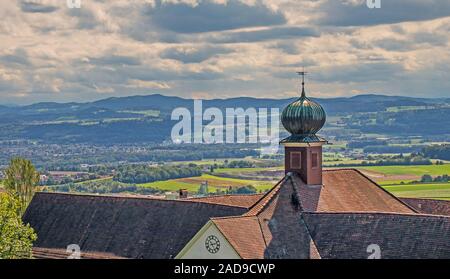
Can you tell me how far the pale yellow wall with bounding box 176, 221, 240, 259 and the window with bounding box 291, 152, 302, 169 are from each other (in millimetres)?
10951

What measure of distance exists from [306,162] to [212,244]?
36.4ft

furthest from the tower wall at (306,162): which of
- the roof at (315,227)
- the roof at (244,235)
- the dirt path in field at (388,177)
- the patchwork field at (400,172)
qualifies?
the dirt path in field at (388,177)

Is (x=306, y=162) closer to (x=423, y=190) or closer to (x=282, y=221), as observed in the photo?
(x=282, y=221)

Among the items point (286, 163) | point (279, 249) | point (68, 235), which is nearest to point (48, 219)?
point (68, 235)

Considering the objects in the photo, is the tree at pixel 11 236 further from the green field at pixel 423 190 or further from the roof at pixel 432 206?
the green field at pixel 423 190

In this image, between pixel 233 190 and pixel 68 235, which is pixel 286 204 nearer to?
pixel 68 235

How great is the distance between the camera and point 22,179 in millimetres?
71250

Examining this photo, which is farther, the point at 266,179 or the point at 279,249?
the point at 266,179

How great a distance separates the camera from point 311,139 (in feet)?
175

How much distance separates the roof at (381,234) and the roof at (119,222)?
5586 mm

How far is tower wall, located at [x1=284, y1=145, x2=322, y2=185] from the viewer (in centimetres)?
5262

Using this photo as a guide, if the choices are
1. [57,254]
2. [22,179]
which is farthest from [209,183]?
[57,254]

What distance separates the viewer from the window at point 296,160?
5306cm
